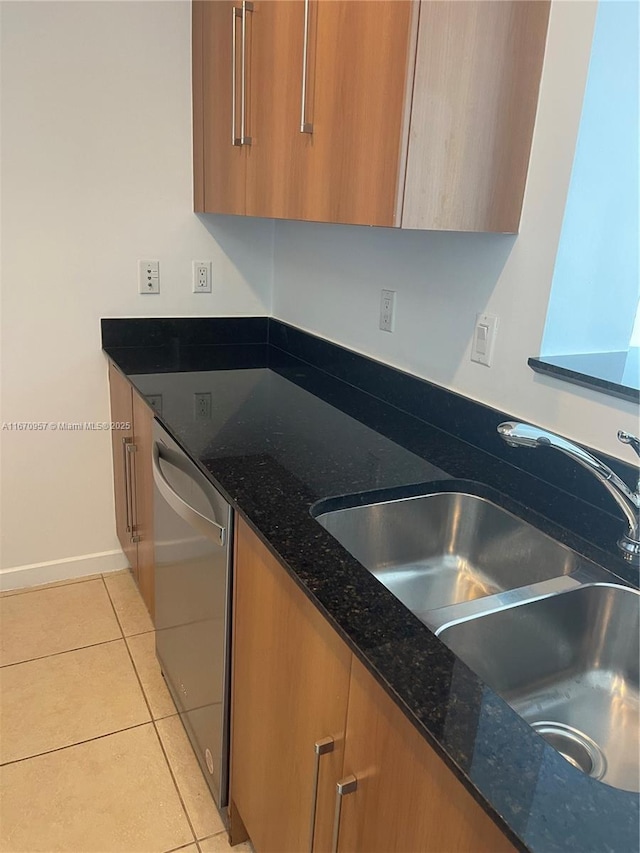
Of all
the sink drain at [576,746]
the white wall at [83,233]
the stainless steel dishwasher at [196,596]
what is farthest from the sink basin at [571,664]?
the white wall at [83,233]

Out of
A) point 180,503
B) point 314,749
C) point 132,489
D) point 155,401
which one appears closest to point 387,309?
point 155,401

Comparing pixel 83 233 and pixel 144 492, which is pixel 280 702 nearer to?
pixel 144 492

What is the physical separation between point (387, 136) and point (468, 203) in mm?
210

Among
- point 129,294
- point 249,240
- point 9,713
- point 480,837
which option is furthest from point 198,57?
point 480,837

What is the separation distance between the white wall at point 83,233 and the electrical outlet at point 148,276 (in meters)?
0.03

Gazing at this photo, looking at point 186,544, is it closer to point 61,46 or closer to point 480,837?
point 480,837

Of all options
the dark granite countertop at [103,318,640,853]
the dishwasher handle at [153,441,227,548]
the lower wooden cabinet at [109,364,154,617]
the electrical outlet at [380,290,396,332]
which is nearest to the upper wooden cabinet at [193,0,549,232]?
the electrical outlet at [380,290,396,332]

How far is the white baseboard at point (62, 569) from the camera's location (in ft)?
7.98

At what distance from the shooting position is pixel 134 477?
2.11 m

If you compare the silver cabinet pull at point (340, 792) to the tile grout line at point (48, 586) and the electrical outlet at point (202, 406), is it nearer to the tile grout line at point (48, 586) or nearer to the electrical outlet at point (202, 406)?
the electrical outlet at point (202, 406)

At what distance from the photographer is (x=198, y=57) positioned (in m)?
→ 2.13

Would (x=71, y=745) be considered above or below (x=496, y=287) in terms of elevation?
below

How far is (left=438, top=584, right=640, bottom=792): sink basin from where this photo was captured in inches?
37.7

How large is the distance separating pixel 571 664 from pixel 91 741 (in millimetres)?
1357
